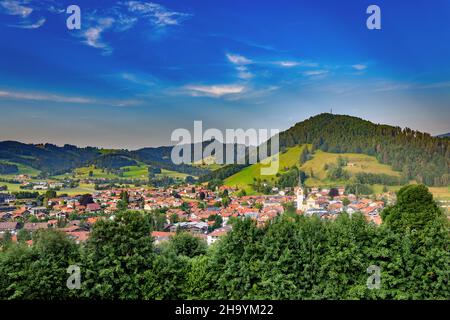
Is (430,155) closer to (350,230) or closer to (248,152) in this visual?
(248,152)

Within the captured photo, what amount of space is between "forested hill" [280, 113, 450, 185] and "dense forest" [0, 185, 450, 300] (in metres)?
39.4

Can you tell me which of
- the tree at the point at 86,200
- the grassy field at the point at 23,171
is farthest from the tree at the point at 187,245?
the grassy field at the point at 23,171

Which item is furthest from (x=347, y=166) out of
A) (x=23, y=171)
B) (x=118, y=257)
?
(x=118, y=257)

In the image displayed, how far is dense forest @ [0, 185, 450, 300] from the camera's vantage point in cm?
1252

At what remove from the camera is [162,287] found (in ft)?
42.9

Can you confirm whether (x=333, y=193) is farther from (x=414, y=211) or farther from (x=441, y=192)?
(x=414, y=211)

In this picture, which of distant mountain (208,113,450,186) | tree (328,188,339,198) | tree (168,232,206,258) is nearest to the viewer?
tree (168,232,206,258)

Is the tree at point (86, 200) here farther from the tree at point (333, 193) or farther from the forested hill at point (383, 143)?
the forested hill at point (383, 143)

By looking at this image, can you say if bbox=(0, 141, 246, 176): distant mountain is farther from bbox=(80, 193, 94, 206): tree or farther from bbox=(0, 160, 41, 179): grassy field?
bbox=(80, 193, 94, 206): tree

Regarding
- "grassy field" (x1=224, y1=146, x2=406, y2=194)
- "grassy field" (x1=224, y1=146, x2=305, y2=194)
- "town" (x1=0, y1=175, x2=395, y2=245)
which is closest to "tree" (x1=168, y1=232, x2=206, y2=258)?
"town" (x1=0, y1=175, x2=395, y2=245)

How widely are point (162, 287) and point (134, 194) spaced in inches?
1332

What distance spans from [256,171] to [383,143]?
19.8m

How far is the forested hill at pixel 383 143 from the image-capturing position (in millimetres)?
51344

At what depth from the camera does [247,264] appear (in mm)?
13125
